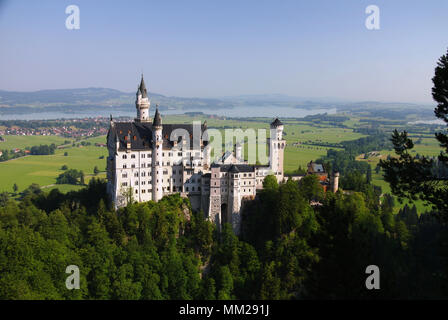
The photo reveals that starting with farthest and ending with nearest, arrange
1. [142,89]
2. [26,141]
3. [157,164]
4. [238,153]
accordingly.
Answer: [26,141] → [142,89] → [238,153] → [157,164]

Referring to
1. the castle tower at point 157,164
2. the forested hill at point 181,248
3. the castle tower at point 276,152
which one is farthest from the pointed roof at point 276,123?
the castle tower at point 157,164

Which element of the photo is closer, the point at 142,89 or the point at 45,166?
the point at 142,89

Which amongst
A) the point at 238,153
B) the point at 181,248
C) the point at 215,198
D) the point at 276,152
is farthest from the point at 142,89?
the point at 181,248

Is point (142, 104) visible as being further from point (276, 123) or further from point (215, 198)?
point (276, 123)

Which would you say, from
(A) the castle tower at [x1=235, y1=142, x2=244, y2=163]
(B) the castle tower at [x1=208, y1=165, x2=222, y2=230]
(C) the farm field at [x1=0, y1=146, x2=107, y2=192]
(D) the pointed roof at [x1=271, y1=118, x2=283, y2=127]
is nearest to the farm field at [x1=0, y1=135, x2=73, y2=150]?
(C) the farm field at [x1=0, y1=146, x2=107, y2=192]

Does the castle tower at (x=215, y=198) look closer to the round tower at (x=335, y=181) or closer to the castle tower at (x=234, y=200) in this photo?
the castle tower at (x=234, y=200)

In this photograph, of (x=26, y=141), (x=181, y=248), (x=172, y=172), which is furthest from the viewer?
(x=26, y=141)

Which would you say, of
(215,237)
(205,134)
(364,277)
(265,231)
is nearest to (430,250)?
(265,231)

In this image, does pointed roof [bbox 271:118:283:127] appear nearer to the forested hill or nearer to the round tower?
the forested hill
